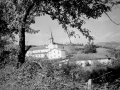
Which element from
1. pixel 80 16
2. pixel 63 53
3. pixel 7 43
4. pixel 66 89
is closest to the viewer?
pixel 66 89

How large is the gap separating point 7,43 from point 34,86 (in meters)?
10.3

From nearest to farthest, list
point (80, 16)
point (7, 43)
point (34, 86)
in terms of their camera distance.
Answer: point (34, 86) → point (80, 16) → point (7, 43)

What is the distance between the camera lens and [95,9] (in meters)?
9.26

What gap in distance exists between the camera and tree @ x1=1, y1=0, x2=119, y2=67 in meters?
8.61

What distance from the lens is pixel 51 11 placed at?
10.6 metres

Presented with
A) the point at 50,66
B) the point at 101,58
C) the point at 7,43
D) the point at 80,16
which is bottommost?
the point at 101,58

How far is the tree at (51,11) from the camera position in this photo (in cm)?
861

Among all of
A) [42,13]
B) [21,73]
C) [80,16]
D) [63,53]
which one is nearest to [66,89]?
[21,73]

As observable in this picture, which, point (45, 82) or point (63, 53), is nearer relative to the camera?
point (45, 82)

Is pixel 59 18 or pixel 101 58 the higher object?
pixel 59 18

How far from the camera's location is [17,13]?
874 cm

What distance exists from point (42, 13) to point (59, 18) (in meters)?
1.47

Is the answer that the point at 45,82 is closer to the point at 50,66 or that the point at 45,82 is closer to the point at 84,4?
the point at 50,66

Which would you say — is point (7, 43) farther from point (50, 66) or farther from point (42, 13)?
point (50, 66)
